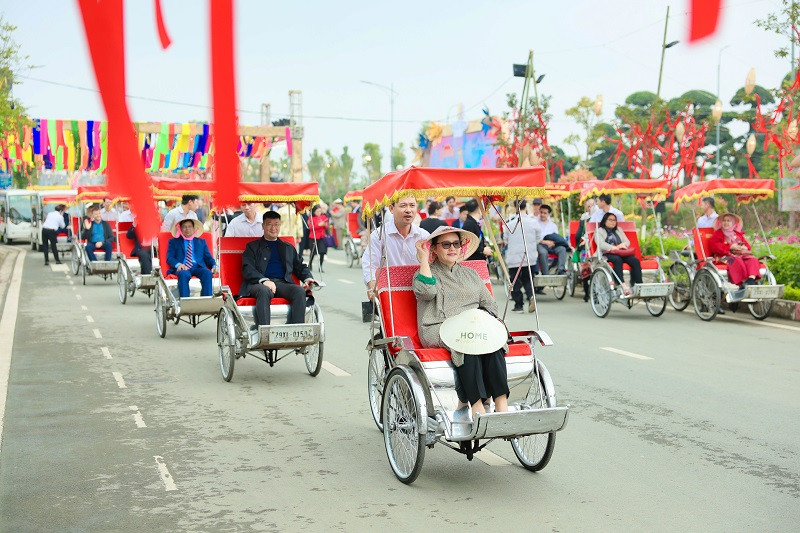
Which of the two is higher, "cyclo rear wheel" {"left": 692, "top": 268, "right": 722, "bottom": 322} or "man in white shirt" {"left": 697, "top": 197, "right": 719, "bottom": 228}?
"man in white shirt" {"left": 697, "top": 197, "right": 719, "bottom": 228}

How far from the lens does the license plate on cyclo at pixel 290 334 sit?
9.05 metres

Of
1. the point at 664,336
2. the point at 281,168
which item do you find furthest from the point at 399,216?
the point at 664,336

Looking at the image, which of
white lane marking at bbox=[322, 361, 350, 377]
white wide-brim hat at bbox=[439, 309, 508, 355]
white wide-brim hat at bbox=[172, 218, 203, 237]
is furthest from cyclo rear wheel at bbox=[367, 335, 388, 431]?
white wide-brim hat at bbox=[172, 218, 203, 237]

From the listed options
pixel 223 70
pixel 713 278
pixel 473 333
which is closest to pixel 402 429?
pixel 473 333

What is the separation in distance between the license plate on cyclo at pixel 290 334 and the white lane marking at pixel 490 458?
286cm

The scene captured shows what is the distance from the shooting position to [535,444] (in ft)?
19.9

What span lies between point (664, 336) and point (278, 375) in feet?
17.7

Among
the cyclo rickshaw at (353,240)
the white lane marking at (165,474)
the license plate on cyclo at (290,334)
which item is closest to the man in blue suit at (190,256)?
the license plate on cyclo at (290,334)

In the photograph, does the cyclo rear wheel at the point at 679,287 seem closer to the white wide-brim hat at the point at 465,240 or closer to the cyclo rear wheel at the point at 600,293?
the cyclo rear wheel at the point at 600,293

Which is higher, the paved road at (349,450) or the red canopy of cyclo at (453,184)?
the red canopy of cyclo at (453,184)

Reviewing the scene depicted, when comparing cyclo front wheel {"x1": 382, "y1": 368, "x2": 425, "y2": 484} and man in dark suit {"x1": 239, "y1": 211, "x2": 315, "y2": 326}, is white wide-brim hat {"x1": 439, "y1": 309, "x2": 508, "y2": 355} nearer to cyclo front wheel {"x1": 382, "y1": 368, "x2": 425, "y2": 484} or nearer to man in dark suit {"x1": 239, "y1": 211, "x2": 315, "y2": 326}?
cyclo front wheel {"x1": 382, "y1": 368, "x2": 425, "y2": 484}

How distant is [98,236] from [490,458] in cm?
1670

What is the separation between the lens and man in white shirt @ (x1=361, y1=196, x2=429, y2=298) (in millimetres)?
7176

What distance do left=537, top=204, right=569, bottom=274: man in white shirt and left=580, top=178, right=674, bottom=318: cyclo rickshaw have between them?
1421 millimetres
